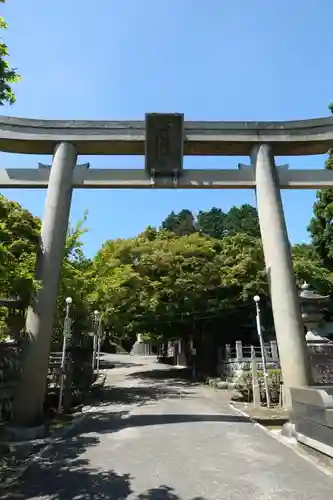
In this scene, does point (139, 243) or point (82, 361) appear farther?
point (139, 243)

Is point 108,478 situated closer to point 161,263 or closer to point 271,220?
point 271,220

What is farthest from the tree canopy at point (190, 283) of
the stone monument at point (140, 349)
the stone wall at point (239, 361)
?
the stone monument at point (140, 349)

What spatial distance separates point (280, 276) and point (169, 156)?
483 cm

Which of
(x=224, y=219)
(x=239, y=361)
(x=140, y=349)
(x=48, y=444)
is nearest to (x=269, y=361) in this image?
(x=239, y=361)

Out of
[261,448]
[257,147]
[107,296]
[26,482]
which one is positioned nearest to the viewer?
[26,482]

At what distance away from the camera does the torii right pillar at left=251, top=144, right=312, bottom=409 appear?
1040 cm

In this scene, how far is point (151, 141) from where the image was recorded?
12.4 meters

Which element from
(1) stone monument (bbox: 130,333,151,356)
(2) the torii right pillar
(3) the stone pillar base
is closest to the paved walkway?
(3) the stone pillar base

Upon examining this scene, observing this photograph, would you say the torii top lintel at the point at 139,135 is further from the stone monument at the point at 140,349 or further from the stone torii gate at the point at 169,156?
the stone monument at the point at 140,349

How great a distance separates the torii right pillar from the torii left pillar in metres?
5.72

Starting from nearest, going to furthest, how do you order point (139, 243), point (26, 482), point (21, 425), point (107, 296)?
1. point (26, 482)
2. point (21, 425)
3. point (107, 296)
4. point (139, 243)

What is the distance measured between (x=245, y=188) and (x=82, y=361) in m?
9.92

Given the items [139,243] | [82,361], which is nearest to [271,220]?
[82,361]

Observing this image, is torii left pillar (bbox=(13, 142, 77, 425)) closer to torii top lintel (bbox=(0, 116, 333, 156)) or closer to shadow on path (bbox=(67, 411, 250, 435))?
torii top lintel (bbox=(0, 116, 333, 156))
